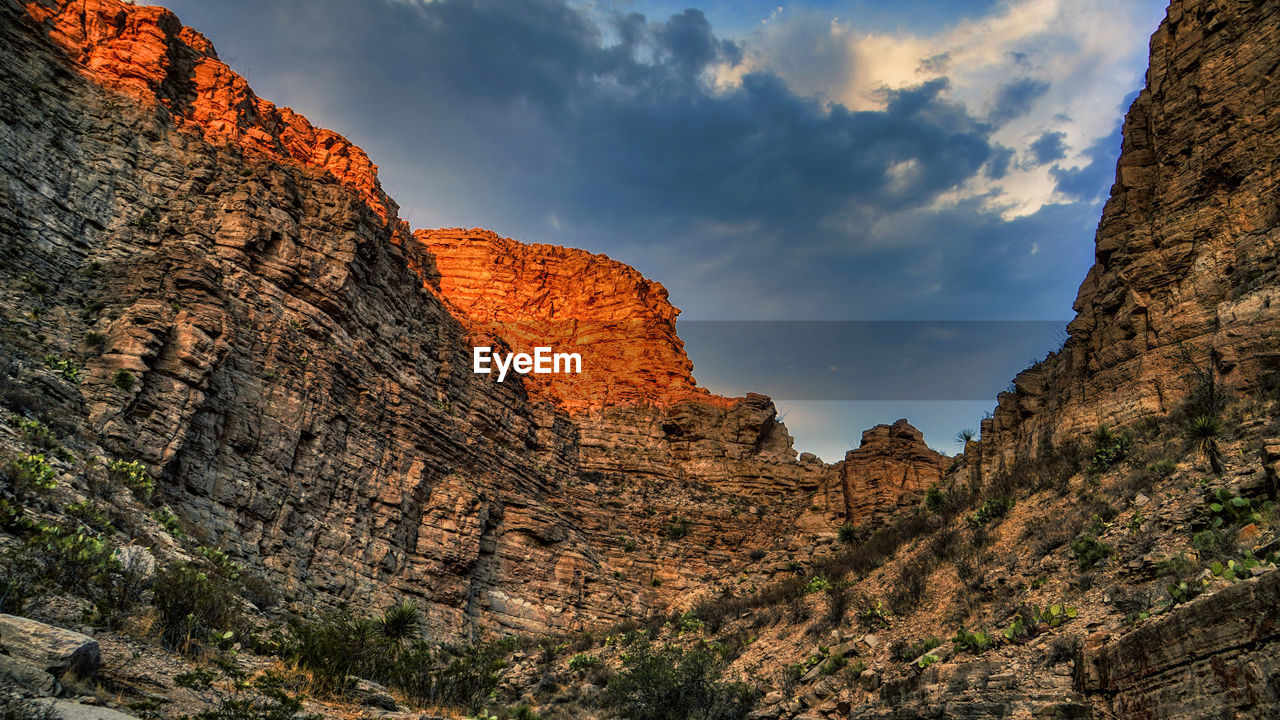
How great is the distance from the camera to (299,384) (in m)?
30.8

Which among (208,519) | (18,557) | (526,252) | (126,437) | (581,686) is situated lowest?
(581,686)

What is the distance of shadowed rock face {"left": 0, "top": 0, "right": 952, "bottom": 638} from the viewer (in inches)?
989

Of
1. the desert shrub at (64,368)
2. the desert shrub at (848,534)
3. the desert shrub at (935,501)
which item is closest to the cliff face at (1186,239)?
the desert shrub at (935,501)

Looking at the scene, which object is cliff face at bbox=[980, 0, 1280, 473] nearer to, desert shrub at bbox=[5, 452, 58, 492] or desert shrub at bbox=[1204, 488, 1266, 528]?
desert shrub at bbox=[1204, 488, 1266, 528]

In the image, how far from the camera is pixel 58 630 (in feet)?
28.0

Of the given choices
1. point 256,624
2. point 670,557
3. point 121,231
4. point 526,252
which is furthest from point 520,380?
point 256,624

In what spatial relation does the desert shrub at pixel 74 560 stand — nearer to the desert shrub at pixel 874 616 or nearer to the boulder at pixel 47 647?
the boulder at pixel 47 647

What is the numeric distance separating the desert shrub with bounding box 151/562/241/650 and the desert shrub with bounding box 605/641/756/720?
1148cm

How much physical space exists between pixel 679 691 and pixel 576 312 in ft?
164

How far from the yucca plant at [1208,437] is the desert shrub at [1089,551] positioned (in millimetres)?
2414

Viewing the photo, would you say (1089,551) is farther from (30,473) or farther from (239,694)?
(30,473)

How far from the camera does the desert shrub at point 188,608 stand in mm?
12164

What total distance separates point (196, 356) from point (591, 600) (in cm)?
2417

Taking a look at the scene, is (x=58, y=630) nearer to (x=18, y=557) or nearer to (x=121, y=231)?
(x=18, y=557)
